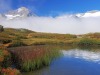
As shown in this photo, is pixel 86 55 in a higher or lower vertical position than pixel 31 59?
lower

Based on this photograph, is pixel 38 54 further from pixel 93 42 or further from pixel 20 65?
pixel 93 42

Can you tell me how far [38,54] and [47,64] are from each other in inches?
109

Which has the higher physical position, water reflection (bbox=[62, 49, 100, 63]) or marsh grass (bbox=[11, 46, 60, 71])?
marsh grass (bbox=[11, 46, 60, 71])

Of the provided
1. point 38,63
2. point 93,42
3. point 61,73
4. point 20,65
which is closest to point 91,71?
point 61,73

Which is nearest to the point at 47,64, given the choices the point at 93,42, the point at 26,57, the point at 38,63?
the point at 38,63

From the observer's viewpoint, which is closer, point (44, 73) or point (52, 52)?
point (44, 73)

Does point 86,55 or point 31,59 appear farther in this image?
point 86,55

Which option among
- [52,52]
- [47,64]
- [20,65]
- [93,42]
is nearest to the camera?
[20,65]

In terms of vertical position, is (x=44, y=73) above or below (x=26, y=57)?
below

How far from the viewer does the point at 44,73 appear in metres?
33.1

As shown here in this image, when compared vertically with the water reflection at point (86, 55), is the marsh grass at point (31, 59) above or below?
above

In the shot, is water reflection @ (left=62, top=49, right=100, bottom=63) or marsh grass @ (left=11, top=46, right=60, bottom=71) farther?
water reflection @ (left=62, top=49, right=100, bottom=63)

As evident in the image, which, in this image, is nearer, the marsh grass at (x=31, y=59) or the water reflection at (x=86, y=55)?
A: the marsh grass at (x=31, y=59)

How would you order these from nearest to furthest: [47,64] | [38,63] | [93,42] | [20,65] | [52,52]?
[20,65] < [38,63] < [47,64] < [52,52] < [93,42]
